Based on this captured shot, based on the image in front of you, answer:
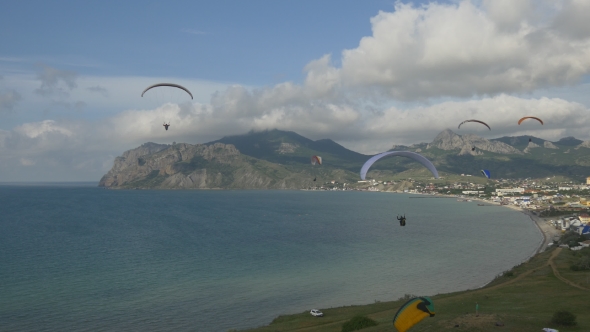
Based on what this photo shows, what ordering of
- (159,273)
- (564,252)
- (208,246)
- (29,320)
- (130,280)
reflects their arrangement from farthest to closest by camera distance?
1. (208,246)
2. (564,252)
3. (159,273)
4. (130,280)
5. (29,320)

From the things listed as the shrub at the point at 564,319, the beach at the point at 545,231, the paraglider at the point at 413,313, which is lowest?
the beach at the point at 545,231

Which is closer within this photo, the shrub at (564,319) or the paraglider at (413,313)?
the paraglider at (413,313)

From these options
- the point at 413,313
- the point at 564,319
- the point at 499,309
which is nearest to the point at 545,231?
the point at 499,309

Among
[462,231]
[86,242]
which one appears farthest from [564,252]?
[86,242]

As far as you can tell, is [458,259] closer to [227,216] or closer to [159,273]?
[159,273]

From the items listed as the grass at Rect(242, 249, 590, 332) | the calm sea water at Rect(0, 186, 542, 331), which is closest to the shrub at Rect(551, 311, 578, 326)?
the grass at Rect(242, 249, 590, 332)

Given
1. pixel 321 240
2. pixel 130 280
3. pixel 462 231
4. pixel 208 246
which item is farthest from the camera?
pixel 462 231

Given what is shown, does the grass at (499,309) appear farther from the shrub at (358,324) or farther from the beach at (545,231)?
the beach at (545,231)

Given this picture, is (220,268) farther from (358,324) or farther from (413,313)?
(413,313)

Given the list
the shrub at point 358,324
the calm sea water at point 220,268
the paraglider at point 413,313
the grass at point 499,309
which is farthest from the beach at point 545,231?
the paraglider at point 413,313
